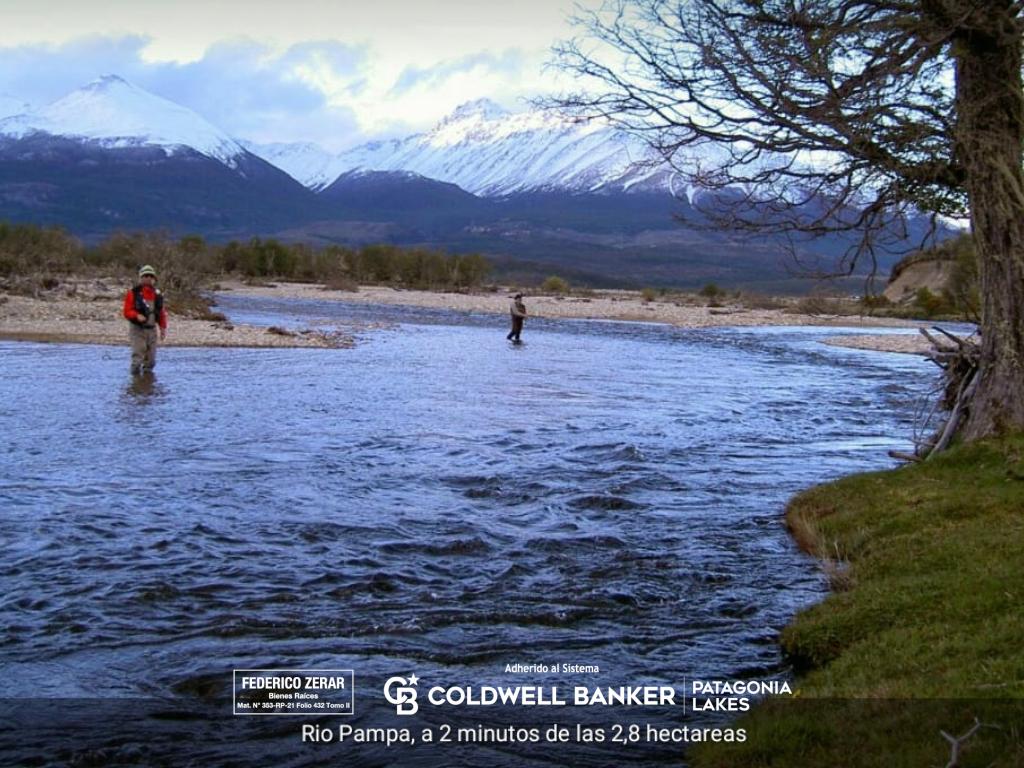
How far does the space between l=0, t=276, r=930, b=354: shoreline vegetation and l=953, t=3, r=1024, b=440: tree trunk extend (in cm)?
427

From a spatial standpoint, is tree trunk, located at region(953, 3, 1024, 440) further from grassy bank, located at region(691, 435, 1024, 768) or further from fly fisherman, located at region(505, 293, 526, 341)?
fly fisherman, located at region(505, 293, 526, 341)

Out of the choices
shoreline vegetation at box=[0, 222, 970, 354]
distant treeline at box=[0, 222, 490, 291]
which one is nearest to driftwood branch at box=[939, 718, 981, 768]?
shoreline vegetation at box=[0, 222, 970, 354]

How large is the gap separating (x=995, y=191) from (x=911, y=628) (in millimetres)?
6123

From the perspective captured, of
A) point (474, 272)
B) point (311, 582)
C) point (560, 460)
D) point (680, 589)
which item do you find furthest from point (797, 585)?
point (474, 272)

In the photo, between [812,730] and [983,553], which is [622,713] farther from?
[983,553]

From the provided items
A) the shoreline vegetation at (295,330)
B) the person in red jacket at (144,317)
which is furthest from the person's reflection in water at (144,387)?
the shoreline vegetation at (295,330)

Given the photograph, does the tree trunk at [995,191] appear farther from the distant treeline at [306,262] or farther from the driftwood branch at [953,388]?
the distant treeline at [306,262]

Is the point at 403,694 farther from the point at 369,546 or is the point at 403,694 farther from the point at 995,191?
the point at 995,191

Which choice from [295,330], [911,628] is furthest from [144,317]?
[911,628]

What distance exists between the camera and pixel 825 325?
235ft

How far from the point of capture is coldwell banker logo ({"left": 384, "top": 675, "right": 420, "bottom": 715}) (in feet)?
21.6

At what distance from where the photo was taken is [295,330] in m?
39.5

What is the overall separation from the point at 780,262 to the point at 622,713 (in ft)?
24.7

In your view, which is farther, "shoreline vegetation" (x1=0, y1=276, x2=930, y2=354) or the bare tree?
"shoreline vegetation" (x1=0, y1=276, x2=930, y2=354)
